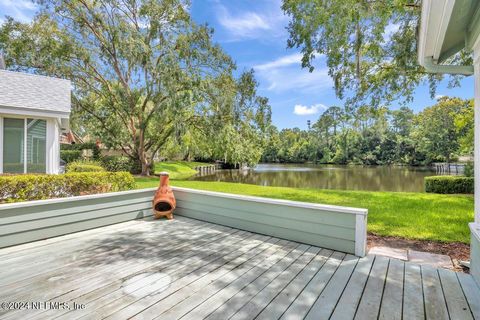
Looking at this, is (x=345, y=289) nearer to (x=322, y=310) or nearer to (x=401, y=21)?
(x=322, y=310)

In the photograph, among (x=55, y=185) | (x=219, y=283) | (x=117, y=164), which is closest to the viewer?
(x=219, y=283)

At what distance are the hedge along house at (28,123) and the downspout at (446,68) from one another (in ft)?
28.0

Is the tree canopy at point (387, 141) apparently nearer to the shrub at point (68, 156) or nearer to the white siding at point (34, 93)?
the shrub at point (68, 156)

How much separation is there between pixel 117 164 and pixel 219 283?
15.2 meters

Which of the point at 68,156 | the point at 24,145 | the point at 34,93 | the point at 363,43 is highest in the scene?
the point at 363,43

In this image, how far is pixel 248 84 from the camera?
13.0 meters

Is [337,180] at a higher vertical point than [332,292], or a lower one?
lower

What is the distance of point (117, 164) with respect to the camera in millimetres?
15633

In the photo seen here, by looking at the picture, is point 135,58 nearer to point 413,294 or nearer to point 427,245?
point 427,245

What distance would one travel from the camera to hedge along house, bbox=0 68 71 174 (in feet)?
22.5

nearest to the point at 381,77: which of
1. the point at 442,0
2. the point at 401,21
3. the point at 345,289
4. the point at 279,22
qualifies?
the point at 401,21

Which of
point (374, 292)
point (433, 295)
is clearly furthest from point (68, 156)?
point (433, 295)

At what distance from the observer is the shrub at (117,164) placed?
1534 cm

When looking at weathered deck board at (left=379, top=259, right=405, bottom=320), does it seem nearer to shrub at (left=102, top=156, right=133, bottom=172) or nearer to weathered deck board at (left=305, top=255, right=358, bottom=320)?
weathered deck board at (left=305, top=255, right=358, bottom=320)
